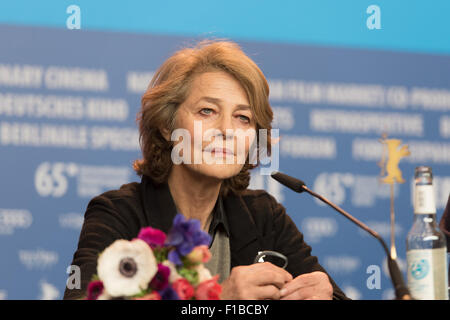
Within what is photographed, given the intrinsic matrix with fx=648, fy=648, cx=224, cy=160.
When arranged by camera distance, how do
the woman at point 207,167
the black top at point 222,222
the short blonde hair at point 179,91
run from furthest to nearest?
the short blonde hair at point 179,91 < the woman at point 207,167 < the black top at point 222,222

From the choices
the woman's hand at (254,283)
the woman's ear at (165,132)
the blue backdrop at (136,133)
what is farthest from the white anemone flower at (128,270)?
the blue backdrop at (136,133)

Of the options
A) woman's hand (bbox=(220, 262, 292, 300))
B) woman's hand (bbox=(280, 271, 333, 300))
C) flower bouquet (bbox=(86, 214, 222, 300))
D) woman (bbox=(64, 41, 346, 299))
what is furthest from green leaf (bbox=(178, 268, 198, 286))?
woman (bbox=(64, 41, 346, 299))

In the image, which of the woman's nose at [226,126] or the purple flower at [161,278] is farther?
the woman's nose at [226,126]

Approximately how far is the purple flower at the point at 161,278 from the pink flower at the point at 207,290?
0.06 m

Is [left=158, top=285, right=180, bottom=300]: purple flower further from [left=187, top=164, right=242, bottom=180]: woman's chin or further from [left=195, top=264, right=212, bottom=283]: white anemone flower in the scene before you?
[left=187, top=164, right=242, bottom=180]: woman's chin

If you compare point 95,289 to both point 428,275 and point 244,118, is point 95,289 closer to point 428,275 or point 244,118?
point 428,275

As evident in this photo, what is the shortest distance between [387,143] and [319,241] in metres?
1.77

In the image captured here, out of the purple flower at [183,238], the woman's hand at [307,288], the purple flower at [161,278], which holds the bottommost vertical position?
the woman's hand at [307,288]

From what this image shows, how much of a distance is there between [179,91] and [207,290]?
1.03 m

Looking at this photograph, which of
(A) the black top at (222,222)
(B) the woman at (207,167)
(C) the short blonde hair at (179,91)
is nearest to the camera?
(A) the black top at (222,222)

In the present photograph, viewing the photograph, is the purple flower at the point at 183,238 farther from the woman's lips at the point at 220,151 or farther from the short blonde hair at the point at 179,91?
the short blonde hair at the point at 179,91

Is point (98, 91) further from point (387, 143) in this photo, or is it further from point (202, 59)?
point (387, 143)

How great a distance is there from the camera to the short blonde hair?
1.98m

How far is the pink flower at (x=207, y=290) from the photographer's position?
1089 millimetres
